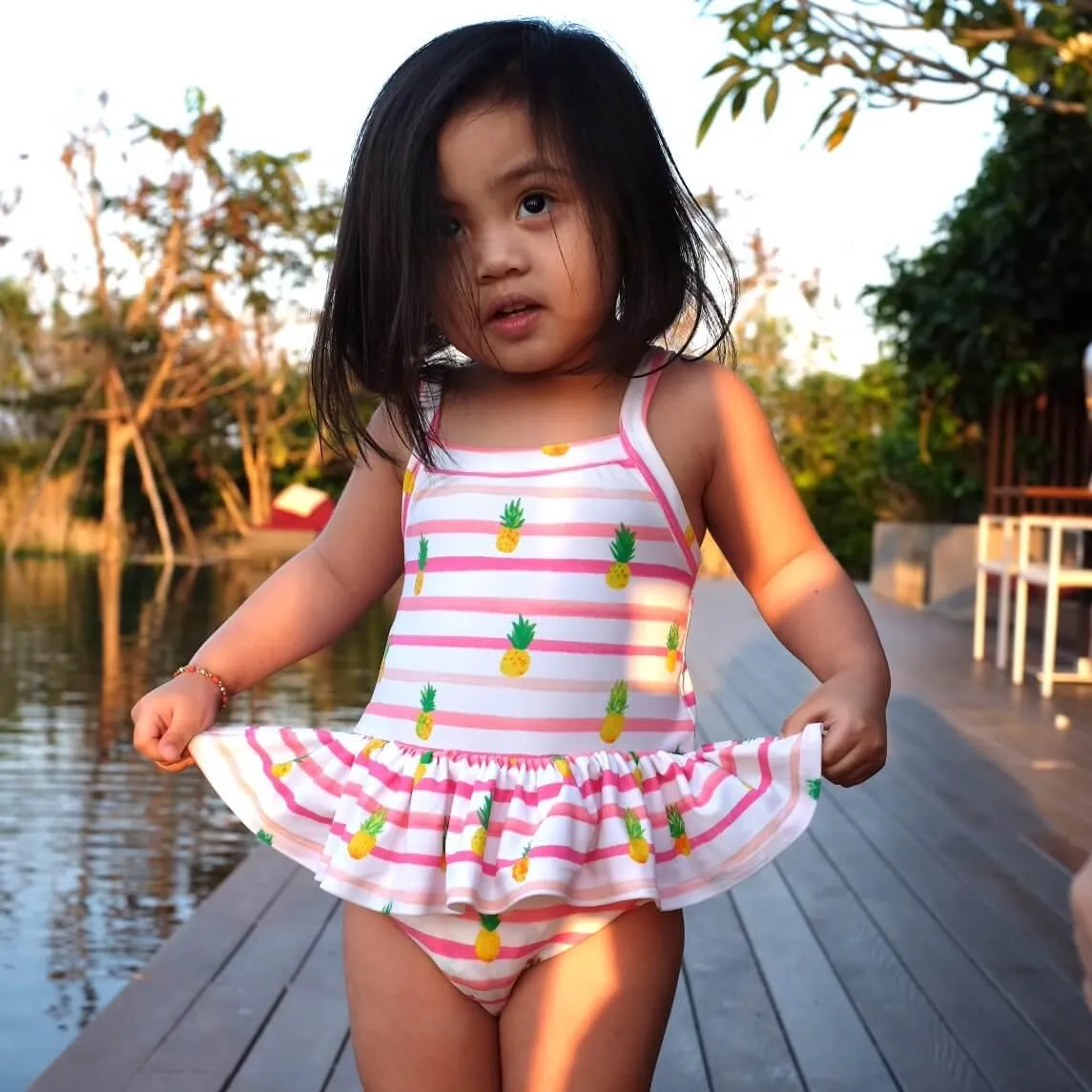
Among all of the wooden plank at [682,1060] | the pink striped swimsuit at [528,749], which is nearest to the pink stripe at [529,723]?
the pink striped swimsuit at [528,749]

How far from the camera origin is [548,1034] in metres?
1.28

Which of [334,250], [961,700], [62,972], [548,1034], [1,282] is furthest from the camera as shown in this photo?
[1,282]

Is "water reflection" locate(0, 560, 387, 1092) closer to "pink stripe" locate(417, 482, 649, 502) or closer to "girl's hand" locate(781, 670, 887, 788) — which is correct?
"pink stripe" locate(417, 482, 649, 502)

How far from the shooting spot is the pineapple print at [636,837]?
4.11 ft

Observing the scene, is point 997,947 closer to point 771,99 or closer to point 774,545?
point 774,545

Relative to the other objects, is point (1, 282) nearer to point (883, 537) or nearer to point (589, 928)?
point (883, 537)

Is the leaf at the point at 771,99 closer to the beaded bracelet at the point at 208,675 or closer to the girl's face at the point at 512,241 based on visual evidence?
the girl's face at the point at 512,241

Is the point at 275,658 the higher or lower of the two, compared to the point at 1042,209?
lower

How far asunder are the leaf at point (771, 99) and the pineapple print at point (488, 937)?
8.60 ft

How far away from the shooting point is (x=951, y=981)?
262cm

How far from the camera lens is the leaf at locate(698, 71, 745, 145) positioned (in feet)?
11.5

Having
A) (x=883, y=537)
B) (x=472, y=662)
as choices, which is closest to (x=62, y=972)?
(x=472, y=662)

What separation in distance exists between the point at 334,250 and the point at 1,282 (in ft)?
88.2

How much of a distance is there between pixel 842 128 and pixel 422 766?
9.66 ft
